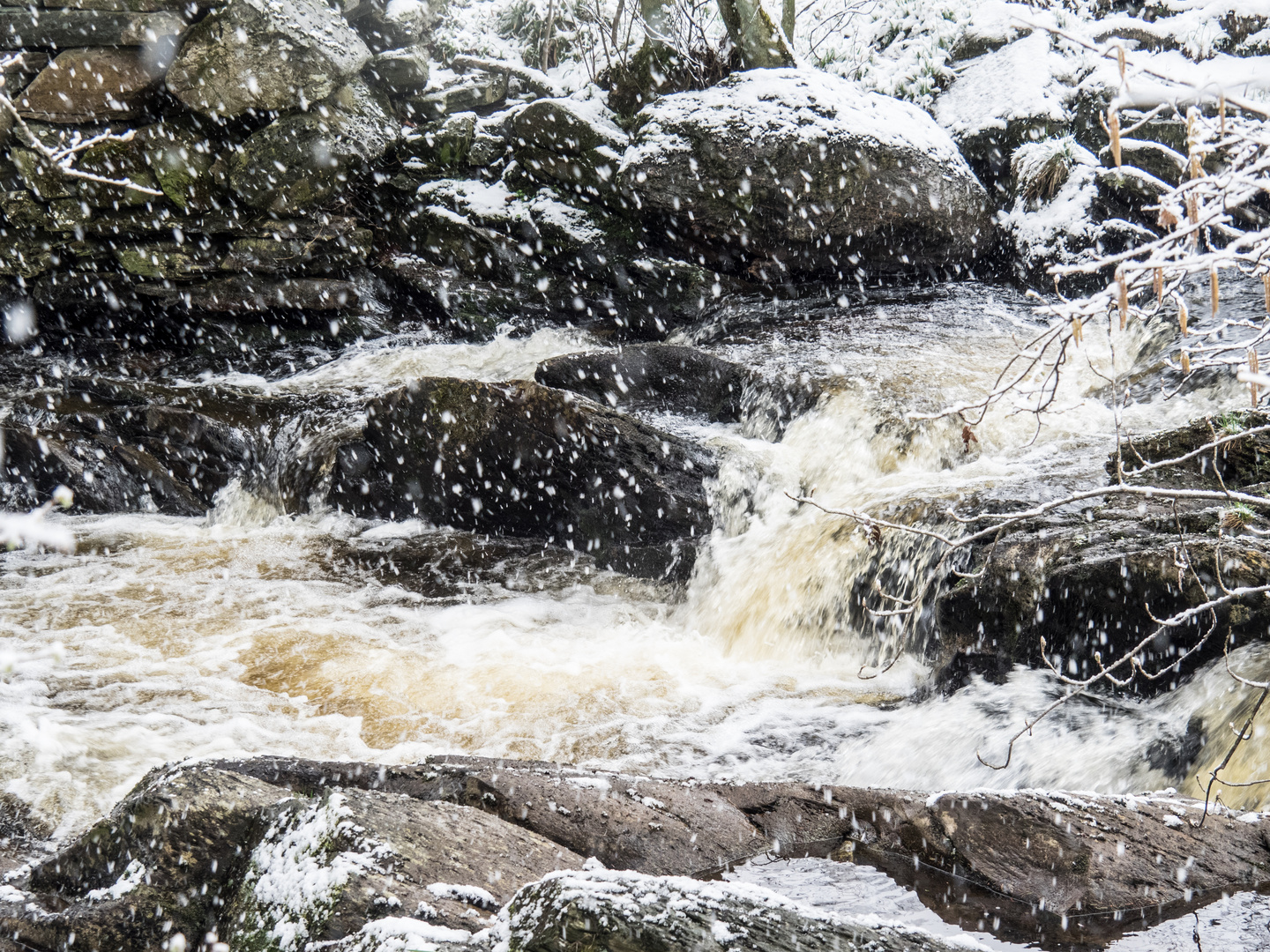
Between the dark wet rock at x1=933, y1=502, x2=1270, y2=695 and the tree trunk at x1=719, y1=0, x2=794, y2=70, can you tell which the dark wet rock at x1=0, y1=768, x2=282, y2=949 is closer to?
the dark wet rock at x1=933, y1=502, x2=1270, y2=695

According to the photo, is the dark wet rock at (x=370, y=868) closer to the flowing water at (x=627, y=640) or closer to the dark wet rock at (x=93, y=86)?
the flowing water at (x=627, y=640)

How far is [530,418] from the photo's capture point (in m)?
6.41

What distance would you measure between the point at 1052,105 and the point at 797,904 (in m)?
12.0

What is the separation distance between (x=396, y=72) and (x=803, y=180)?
733 centimetres

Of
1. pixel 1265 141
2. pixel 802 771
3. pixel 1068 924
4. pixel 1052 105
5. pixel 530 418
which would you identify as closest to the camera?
pixel 1265 141

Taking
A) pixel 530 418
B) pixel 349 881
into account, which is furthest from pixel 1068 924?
pixel 530 418

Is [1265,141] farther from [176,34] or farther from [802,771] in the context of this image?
[176,34]

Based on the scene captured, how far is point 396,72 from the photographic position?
526 inches

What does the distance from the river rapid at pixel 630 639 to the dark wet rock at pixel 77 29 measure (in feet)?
20.2

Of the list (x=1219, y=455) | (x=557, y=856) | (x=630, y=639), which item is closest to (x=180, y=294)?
(x=630, y=639)

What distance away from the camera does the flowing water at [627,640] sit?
3881 mm

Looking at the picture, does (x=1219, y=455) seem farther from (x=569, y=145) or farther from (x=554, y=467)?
(x=569, y=145)

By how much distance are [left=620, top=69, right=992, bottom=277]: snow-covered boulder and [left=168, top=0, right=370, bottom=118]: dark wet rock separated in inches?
164

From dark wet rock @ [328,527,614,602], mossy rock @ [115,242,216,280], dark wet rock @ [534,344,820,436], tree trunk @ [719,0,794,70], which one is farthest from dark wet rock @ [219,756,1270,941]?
tree trunk @ [719,0,794,70]
